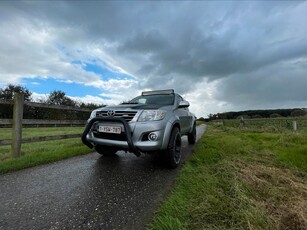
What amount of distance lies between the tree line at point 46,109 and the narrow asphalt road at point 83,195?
2.44 m

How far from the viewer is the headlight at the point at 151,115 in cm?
389

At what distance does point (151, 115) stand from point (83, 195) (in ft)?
5.87

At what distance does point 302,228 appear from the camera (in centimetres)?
203

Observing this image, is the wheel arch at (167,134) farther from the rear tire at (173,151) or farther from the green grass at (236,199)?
the green grass at (236,199)

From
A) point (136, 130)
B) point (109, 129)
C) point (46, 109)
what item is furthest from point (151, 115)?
point (46, 109)

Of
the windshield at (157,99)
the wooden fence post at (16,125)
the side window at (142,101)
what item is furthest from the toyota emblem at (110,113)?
the wooden fence post at (16,125)

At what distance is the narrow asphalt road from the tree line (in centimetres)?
244

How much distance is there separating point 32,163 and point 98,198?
8.05 feet

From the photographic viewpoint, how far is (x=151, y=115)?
394 cm

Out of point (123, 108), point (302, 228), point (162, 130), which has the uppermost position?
point (123, 108)

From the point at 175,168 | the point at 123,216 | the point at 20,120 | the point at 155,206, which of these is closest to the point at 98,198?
Result: the point at 123,216

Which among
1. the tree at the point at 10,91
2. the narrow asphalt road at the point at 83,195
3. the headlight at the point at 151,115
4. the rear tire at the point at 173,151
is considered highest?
the tree at the point at 10,91

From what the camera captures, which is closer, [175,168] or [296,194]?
[296,194]

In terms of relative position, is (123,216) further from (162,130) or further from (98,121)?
(98,121)
